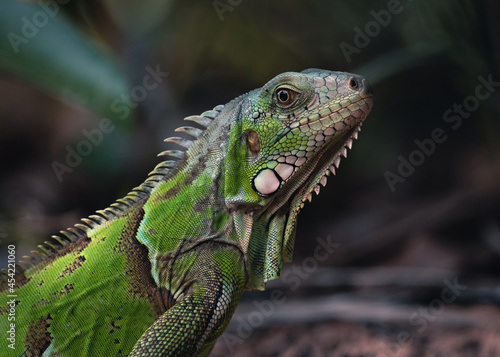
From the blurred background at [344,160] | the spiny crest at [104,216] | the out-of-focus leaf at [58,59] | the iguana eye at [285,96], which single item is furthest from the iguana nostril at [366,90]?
the out-of-focus leaf at [58,59]

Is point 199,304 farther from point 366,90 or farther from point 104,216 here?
point 366,90

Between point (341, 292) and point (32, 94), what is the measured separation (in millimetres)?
4954

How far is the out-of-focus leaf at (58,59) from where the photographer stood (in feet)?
→ 15.1

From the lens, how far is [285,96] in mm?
2787

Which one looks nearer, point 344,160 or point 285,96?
point 285,96

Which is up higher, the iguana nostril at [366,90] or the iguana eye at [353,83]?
the iguana eye at [353,83]

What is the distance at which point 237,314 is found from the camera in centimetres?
516

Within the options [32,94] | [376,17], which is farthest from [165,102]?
[376,17]

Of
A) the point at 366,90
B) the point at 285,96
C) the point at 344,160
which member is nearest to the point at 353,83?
the point at 366,90

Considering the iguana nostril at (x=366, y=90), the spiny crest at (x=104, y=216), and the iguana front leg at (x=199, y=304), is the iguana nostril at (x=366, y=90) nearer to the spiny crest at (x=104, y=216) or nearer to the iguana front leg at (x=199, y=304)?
the spiny crest at (x=104, y=216)

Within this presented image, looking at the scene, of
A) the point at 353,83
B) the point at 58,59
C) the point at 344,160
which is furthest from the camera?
the point at 344,160

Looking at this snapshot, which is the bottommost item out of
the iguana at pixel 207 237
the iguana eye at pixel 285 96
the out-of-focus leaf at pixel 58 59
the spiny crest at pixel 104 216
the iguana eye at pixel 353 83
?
the iguana at pixel 207 237

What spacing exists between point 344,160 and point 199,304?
4.35 meters

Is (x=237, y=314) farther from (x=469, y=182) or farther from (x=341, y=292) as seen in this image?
(x=469, y=182)
